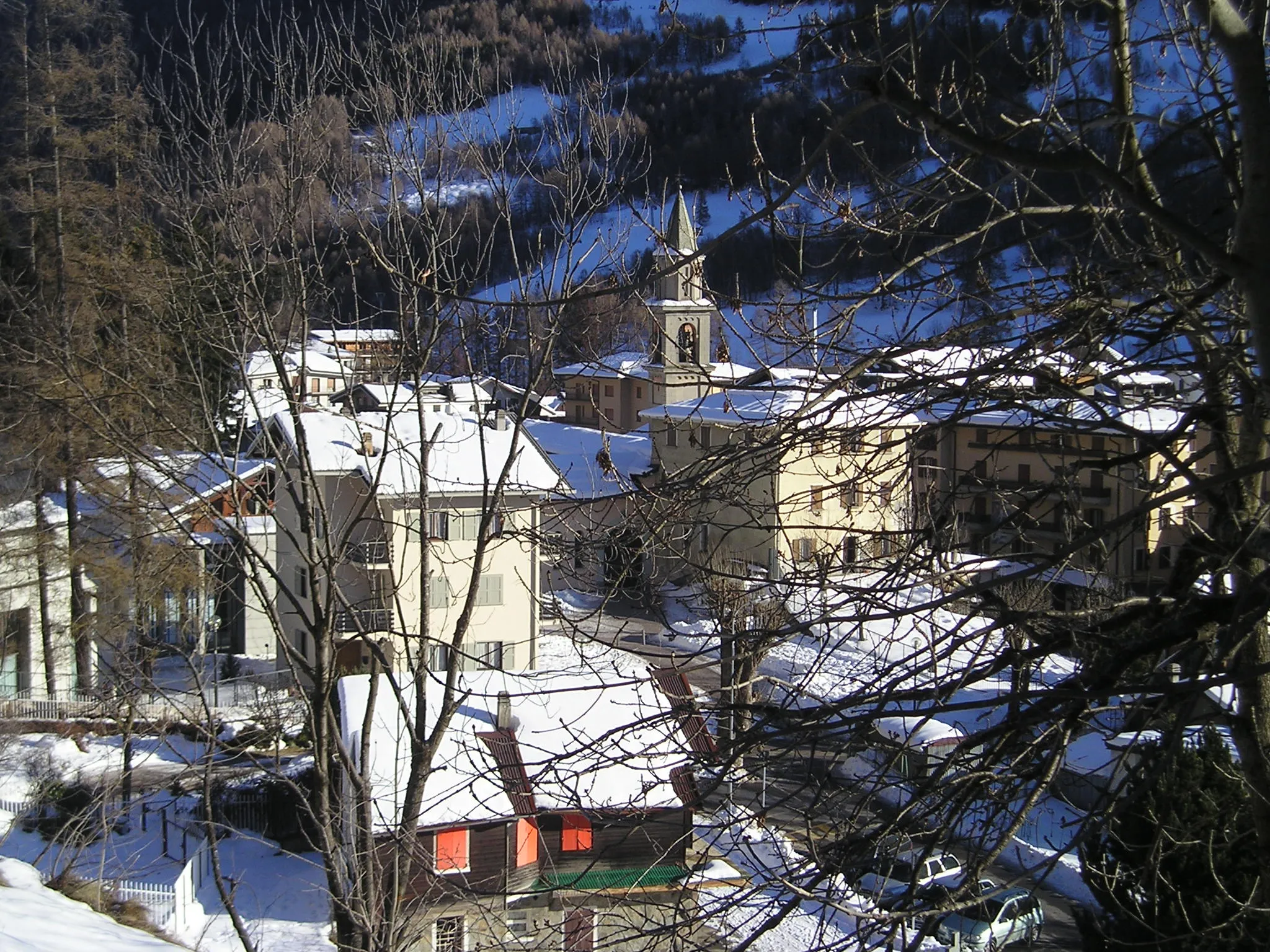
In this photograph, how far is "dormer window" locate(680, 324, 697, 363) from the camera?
10.8 ft

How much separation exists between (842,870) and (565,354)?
8.93ft

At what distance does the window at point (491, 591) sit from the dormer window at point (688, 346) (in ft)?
42.2

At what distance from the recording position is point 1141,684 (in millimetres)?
2154

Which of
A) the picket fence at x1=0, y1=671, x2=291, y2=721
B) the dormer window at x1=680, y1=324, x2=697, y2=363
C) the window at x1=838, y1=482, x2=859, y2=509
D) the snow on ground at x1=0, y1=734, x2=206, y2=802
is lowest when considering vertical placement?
the snow on ground at x1=0, y1=734, x2=206, y2=802

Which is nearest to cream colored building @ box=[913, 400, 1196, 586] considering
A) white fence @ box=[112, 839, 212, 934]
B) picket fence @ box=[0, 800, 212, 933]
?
picket fence @ box=[0, 800, 212, 933]

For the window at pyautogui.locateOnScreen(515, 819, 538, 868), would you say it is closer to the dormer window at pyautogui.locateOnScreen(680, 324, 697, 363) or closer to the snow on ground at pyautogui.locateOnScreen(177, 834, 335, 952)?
the snow on ground at pyautogui.locateOnScreen(177, 834, 335, 952)

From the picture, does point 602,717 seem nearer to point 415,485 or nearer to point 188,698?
point 415,485

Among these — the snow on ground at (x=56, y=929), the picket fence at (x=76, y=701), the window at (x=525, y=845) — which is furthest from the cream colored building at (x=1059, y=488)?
the picket fence at (x=76, y=701)

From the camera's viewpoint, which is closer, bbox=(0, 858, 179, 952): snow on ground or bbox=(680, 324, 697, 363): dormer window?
bbox=(680, 324, 697, 363): dormer window

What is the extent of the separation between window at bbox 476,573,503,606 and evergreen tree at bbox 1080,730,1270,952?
10.3m

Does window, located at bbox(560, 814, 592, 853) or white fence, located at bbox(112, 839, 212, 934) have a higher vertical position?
window, located at bbox(560, 814, 592, 853)

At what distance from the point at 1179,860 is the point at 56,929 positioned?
5143 millimetres

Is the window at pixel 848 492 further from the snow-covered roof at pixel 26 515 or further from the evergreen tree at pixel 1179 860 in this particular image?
the snow-covered roof at pixel 26 515

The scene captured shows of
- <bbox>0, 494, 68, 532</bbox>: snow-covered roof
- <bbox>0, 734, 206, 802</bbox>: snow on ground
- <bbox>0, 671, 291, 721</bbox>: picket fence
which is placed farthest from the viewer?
<bbox>0, 494, 68, 532</bbox>: snow-covered roof
